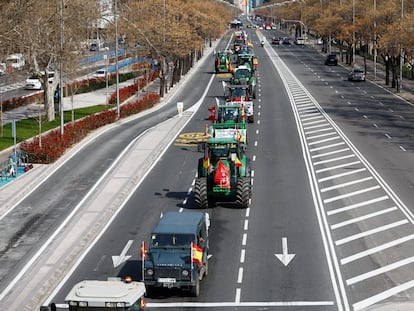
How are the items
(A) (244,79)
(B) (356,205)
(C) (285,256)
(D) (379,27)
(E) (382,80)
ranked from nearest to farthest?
(C) (285,256), (B) (356,205), (A) (244,79), (D) (379,27), (E) (382,80)

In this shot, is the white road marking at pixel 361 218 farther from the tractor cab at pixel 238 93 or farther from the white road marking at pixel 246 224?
the tractor cab at pixel 238 93

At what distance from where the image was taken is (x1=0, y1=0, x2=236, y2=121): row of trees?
181 ft

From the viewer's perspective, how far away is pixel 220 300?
27.1 meters

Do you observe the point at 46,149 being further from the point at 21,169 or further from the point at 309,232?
the point at 309,232

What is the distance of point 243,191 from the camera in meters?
38.4

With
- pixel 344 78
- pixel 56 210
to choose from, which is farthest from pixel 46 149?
pixel 344 78

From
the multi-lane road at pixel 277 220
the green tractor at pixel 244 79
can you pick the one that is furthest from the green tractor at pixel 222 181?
the green tractor at pixel 244 79

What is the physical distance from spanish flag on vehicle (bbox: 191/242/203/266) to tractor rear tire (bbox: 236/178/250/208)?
10.7 m

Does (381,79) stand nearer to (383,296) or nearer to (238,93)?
(238,93)

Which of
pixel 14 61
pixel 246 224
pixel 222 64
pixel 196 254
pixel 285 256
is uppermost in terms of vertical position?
pixel 14 61

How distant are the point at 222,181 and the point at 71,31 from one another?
1253 inches

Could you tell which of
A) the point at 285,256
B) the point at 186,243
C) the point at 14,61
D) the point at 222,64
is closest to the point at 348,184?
the point at 285,256

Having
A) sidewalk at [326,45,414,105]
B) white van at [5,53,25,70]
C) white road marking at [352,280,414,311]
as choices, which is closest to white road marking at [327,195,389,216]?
white road marking at [352,280,414,311]

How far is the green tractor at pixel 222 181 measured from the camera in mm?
38094
